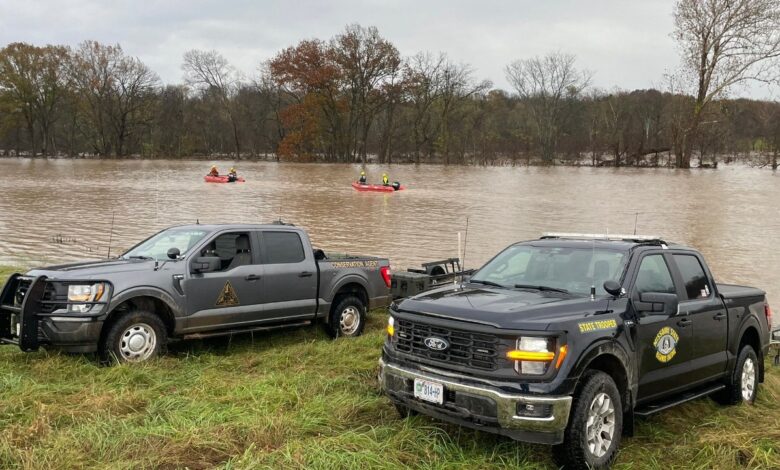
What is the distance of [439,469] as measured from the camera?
4797mm

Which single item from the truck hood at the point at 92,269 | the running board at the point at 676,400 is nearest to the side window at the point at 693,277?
the running board at the point at 676,400

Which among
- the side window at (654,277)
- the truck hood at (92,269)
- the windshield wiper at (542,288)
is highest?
the side window at (654,277)

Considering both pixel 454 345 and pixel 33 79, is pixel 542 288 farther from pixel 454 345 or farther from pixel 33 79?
pixel 33 79

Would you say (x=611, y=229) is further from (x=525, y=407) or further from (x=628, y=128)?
(x=628, y=128)

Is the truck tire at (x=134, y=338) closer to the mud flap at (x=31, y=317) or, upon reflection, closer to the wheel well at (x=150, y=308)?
the wheel well at (x=150, y=308)

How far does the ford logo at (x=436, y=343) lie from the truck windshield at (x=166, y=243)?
4197 millimetres

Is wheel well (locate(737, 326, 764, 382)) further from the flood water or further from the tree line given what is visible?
the tree line

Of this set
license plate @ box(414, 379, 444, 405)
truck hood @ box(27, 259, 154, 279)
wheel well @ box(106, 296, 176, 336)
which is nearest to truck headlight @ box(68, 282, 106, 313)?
truck hood @ box(27, 259, 154, 279)

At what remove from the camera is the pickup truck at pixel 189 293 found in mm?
7062

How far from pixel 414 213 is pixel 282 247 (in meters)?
24.9

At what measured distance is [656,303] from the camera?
5.37 m

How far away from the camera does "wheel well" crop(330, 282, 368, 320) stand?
9656 millimetres

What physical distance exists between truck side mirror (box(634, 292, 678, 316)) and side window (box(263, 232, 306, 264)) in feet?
16.5

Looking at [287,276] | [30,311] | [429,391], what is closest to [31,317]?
[30,311]
